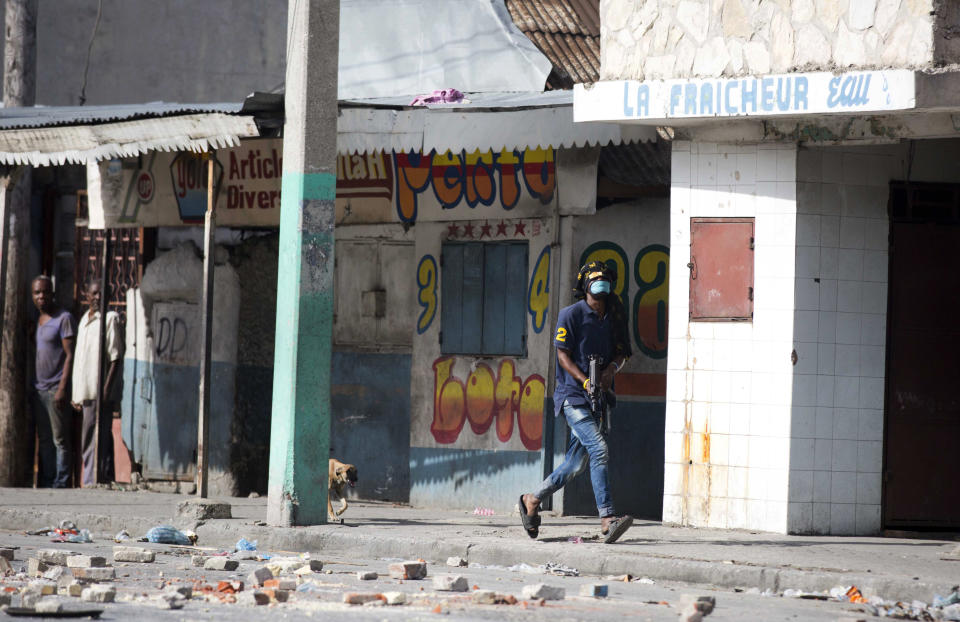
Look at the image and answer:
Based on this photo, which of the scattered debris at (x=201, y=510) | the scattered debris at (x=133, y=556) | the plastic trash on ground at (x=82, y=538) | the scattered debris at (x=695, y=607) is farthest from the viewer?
the scattered debris at (x=201, y=510)

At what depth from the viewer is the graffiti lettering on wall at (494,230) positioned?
12402 mm

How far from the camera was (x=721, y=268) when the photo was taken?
10.8 meters

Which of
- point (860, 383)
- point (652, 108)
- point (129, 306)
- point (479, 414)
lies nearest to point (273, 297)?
point (129, 306)

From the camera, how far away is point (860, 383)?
423 inches

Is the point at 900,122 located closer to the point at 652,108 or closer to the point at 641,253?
the point at 652,108

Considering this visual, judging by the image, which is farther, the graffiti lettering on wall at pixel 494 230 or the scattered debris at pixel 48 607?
the graffiti lettering on wall at pixel 494 230

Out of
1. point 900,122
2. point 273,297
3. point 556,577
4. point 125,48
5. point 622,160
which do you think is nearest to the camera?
point 556,577

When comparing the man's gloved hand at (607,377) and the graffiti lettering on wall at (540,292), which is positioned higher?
the graffiti lettering on wall at (540,292)

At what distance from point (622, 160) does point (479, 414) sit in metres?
2.49

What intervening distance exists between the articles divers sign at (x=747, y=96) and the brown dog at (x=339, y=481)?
3161 millimetres

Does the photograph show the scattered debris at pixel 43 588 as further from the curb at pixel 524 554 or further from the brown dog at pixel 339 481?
the brown dog at pixel 339 481

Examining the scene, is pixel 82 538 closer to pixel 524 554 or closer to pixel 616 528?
pixel 524 554

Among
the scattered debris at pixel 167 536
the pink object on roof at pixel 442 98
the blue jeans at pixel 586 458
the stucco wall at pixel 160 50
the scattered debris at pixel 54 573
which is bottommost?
the scattered debris at pixel 167 536

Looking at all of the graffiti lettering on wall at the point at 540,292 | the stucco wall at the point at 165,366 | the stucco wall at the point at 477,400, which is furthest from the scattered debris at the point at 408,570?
the stucco wall at the point at 165,366
